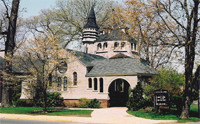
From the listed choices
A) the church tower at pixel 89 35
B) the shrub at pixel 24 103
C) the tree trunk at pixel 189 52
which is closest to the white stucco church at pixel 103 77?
the shrub at pixel 24 103

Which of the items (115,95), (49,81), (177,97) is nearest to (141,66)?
(115,95)

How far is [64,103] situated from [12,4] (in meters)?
13.3

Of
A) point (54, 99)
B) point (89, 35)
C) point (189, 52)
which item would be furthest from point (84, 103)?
point (89, 35)

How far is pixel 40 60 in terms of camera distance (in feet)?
84.2

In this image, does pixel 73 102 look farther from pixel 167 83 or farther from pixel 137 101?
pixel 167 83

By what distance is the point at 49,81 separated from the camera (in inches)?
1027

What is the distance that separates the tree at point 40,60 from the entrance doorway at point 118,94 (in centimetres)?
1041

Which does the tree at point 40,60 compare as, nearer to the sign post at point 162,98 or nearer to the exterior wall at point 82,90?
the exterior wall at point 82,90

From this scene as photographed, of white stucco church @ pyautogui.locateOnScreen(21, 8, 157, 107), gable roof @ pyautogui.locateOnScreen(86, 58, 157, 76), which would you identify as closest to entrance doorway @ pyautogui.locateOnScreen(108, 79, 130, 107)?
white stucco church @ pyautogui.locateOnScreen(21, 8, 157, 107)

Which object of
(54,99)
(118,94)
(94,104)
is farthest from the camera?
(118,94)

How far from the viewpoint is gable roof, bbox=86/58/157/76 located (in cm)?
3180

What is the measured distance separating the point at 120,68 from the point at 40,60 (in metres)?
10.8

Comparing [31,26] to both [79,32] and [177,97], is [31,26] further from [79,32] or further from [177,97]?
[177,97]

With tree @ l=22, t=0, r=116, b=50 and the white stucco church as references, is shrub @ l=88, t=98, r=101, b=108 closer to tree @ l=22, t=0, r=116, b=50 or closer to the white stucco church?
the white stucco church
